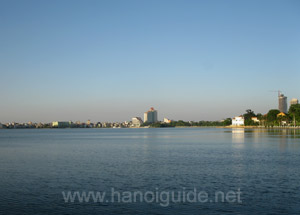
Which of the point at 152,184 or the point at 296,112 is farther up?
the point at 296,112

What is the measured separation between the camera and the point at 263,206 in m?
17.0

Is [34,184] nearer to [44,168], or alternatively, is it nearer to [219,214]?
[44,168]

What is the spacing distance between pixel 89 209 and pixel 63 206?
1718 millimetres

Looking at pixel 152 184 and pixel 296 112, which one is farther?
pixel 296 112

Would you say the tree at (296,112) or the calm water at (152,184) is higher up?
the tree at (296,112)

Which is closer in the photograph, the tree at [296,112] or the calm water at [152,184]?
the calm water at [152,184]

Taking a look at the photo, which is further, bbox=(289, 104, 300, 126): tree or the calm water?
bbox=(289, 104, 300, 126): tree

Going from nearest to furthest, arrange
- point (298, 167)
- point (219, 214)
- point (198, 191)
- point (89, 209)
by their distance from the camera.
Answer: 1. point (219, 214)
2. point (89, 209)
3. point (198, 191)
4. point (298, 167)

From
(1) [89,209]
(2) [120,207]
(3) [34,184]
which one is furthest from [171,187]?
(3) [34,184]

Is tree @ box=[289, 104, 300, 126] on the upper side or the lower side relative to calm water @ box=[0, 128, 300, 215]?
upper

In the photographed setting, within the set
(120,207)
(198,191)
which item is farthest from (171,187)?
(120,207)

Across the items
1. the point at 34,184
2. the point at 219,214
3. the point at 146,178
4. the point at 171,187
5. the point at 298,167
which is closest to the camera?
the point at 219,214

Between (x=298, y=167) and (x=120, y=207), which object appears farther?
(x=298, y=167)

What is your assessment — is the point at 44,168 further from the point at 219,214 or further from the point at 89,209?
the point at 219,214
